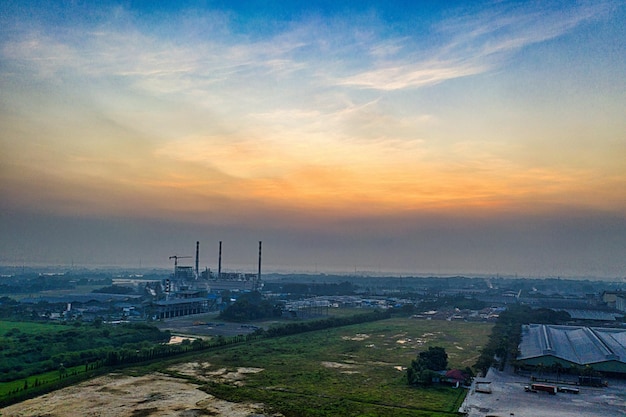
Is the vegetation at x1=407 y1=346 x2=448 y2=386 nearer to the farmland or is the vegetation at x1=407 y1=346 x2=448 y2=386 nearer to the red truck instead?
the farmland

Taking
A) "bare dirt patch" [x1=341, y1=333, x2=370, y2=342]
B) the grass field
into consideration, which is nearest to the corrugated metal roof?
"bare dirt patch" [x1=341, y1=333, x2=370, y2=342]

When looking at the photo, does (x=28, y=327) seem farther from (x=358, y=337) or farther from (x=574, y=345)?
(x=574, y=345)

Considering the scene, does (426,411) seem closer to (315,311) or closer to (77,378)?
(77,378)

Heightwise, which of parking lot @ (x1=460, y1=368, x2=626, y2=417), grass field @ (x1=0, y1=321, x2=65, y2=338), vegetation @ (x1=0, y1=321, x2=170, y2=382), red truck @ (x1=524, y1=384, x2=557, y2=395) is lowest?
grass field @ (x1=0, y1=321, x2=65, y2=338)

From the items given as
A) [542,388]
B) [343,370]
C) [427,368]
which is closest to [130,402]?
[343,370]

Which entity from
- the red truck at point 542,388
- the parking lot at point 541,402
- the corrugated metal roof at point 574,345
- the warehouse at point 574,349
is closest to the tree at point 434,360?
the parking lot at point 541,402
